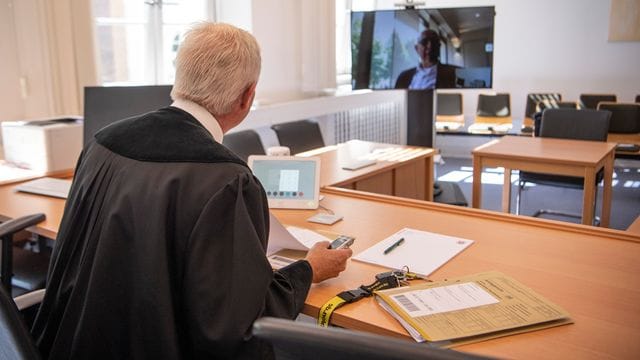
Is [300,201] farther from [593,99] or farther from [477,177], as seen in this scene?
[593,99]

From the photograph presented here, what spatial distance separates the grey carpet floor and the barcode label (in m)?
3.84

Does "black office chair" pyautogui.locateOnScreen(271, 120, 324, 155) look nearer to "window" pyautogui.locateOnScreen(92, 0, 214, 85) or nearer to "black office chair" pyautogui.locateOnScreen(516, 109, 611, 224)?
"window" pyautogui.locateOnScreen(92, 0, 214, 85)

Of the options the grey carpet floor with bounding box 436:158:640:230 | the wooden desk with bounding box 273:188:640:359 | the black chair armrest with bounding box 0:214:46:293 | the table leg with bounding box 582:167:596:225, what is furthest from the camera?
the grey carpet floor with bounding box 436:158:640:230

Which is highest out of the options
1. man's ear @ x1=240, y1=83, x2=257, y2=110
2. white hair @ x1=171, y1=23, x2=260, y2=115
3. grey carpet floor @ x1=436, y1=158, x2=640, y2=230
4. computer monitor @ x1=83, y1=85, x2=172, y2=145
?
white hair @ x1=171, y1=23, x2=260, y2=115

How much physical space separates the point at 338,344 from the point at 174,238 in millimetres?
535

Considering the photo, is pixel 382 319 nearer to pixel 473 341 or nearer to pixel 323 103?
pixel 473 341

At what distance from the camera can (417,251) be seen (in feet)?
6.13

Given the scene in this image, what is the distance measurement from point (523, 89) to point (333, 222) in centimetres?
626

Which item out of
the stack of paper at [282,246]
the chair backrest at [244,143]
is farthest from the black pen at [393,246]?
the chair backrest at [244,143]

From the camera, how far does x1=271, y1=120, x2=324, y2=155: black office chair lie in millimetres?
3922

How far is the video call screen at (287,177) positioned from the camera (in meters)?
2.41

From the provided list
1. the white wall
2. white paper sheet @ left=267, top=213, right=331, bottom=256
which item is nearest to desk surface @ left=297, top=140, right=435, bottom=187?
white paper sheet @ left=267, top=213, right=331, bottom=256

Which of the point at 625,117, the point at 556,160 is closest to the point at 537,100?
the point at 625,117

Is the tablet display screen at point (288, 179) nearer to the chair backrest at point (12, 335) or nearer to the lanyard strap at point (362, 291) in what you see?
the lanyard strap at point (362, 291)
